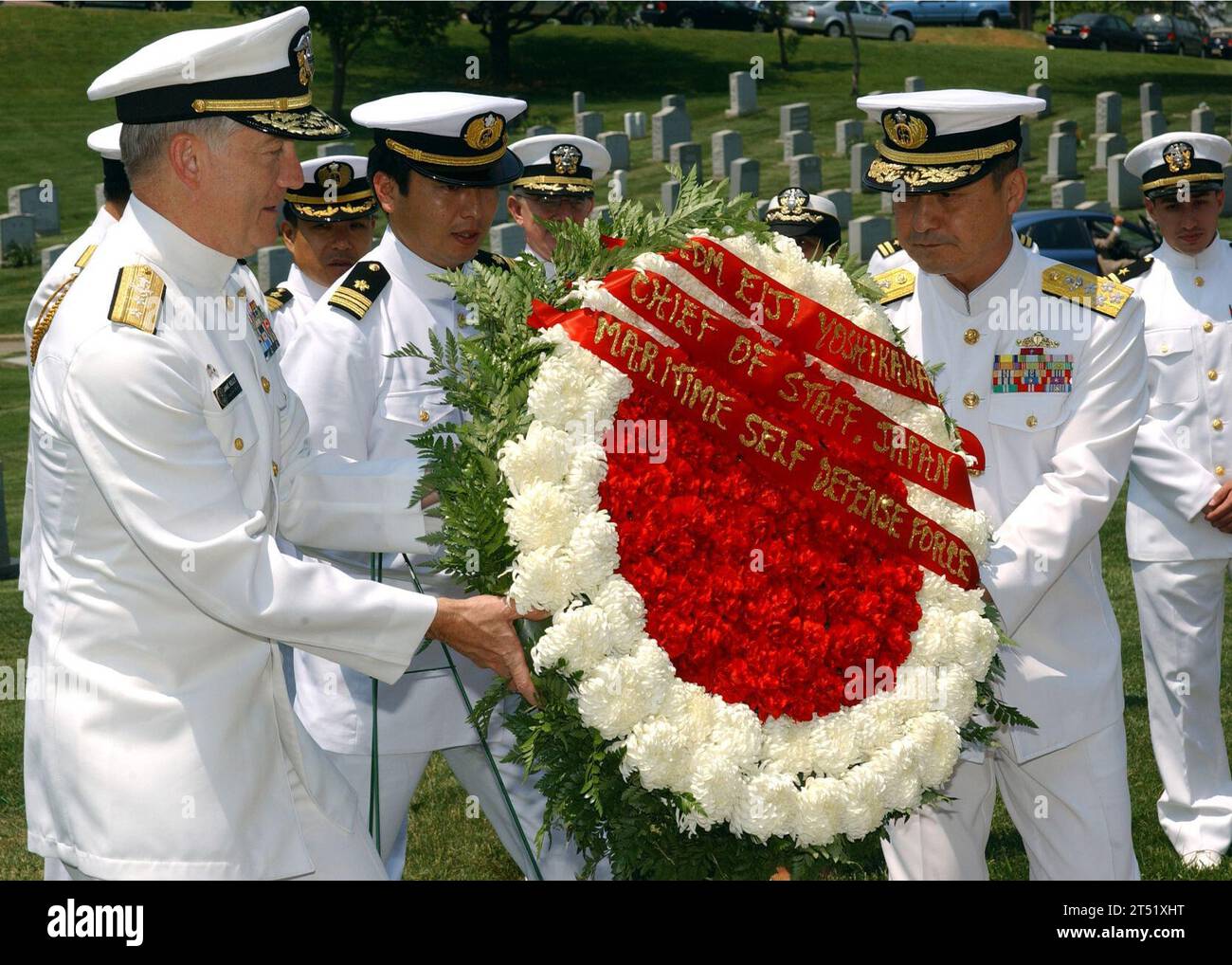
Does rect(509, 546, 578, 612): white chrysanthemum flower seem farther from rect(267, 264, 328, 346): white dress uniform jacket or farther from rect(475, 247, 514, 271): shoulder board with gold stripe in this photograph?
rect(267, 264, 328, 346): white dress uniform jacket

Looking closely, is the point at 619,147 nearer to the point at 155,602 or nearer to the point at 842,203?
the point at 842,203

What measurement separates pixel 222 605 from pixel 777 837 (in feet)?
4.33

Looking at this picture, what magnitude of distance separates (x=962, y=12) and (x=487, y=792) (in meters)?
48.3

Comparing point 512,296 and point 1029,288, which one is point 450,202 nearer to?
point 512,296

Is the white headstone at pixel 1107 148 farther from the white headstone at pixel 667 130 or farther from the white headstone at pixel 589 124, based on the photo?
the white headstone at pixel 589 124

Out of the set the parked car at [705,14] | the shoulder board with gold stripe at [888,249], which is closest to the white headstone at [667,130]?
the parked car at [705,14]

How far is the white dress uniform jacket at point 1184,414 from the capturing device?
6738mm

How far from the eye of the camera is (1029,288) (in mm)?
4598

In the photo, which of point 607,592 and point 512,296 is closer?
point 607,592

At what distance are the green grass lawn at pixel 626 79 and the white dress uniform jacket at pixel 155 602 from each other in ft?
47.0

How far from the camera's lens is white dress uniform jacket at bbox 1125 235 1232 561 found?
22.1 feet

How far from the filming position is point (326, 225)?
7.33 m

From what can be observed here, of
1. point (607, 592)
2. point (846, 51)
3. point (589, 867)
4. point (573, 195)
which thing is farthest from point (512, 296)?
point (846, 51)

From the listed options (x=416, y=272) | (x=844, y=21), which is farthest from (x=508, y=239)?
(x=844, y=21)
